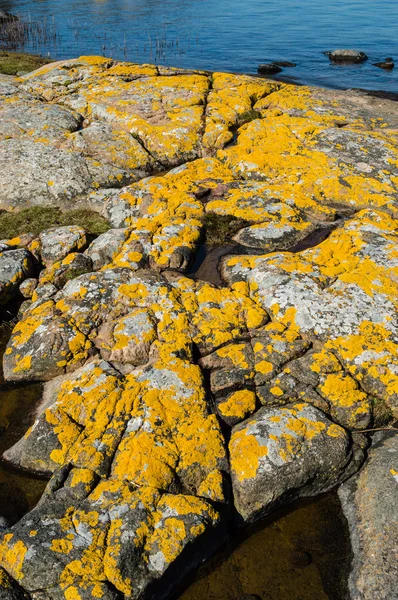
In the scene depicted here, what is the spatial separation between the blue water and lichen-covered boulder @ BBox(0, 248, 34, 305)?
3397cm

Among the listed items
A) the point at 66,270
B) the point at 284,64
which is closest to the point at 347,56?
the point at 284,64

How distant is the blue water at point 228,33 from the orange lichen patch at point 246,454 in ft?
119

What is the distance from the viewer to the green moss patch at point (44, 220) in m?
12.7

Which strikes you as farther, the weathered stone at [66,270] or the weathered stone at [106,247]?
the weathered stone at [106,247]

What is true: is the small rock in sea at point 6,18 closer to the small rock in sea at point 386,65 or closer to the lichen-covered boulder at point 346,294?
the small rock in sea at point 386,65

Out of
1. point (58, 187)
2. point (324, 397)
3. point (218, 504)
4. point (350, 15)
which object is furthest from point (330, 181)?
point (350, 15)

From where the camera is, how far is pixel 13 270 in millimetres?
10812

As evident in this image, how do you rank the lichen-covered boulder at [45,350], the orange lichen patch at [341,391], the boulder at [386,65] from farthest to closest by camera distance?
the boulder at [386,65], the lichen-covered boulder at [45,350], the orange lichen patch at [341,391]

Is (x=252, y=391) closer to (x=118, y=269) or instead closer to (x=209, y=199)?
(x=118, y=269)

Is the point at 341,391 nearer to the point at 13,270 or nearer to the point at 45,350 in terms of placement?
the point at 45,350

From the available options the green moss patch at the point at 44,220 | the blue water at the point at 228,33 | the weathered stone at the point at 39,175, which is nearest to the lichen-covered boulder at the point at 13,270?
the green moss patch at the point at 44,220

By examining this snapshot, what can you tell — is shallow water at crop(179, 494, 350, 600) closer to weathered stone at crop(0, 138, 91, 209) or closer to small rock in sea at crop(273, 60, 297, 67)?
weathered stone at crop(0, 138, 91, 209)

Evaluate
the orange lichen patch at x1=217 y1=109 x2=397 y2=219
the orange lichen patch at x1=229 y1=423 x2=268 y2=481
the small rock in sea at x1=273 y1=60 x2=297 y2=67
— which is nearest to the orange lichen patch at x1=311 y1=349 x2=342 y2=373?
the orange lichen patch at x1=229 y1=423 x2=268 y2=481

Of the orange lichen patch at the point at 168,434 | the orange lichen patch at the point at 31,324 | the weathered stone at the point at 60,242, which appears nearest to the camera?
the orange lichen patch at the point at 168,434
